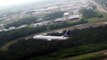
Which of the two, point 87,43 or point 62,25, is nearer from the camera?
point 87,43

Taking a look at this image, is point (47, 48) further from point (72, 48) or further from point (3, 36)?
point (3, 36)

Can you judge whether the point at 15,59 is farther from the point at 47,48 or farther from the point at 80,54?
the point at 80,54

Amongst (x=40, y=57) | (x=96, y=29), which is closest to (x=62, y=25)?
(x=96, y=29)

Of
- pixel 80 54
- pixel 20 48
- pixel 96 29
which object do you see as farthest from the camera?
pixel 96 29

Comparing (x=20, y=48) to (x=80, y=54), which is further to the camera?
(x=20, y=48)

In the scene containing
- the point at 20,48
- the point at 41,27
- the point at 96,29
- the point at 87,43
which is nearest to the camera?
the point at 87,43

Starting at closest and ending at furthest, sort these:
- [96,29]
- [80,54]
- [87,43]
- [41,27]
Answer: [80,54]
[87,43]
[96,29]
[41,27]

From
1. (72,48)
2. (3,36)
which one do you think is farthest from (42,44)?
(3,36)

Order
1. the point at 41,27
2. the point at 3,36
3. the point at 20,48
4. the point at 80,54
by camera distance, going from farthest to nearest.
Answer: the point at 41,27, the point at 3,36, the point at 20,48, the point at 80,54
